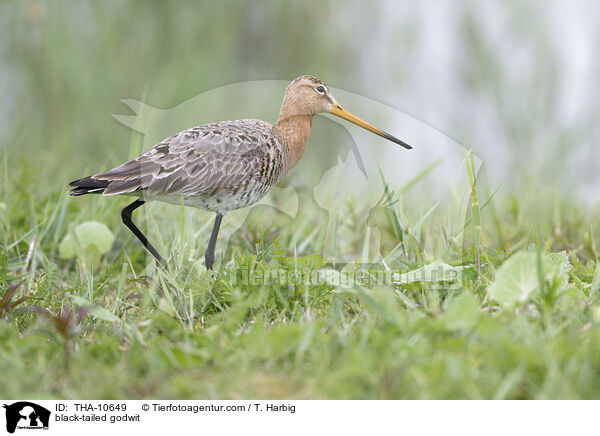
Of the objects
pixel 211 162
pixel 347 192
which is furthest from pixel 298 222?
pixel 211 162

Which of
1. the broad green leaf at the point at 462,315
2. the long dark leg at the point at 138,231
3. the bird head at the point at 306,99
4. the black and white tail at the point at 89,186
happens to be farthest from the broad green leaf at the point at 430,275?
the black and white tail at the point at 89,186

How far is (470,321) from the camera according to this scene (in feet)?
6.75

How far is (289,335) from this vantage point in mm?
2049

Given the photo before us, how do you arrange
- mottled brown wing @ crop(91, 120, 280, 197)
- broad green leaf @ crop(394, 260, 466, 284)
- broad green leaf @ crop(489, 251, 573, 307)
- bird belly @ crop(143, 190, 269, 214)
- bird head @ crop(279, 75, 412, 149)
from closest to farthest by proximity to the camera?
broad green leaf @ crop(489, 251, 573, 307), broad green leaf @ crop(394, 260, 466, 284), mottled brown wing @ crop(91, 120, 280, 197), bird belly @ crop(143, 190, 269, 214), bird head @ crop(279, 75, 412, 149)

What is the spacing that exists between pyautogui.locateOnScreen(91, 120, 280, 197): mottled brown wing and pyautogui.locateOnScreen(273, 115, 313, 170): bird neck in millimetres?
128

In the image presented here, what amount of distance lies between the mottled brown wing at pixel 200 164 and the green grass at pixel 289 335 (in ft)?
0.99

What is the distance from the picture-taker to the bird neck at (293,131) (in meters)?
3.35

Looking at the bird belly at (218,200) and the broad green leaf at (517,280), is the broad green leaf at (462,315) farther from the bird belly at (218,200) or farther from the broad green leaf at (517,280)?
the bird belly at (218,200)

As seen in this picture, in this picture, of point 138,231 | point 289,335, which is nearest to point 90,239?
point 138,231

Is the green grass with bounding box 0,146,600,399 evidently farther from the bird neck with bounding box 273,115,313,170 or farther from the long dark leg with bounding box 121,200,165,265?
the bird neck with bounding box 273,115,313,170

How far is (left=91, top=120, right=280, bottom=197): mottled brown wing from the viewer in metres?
2.98

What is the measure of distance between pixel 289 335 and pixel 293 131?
154 cm
